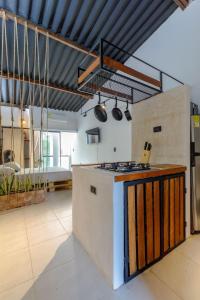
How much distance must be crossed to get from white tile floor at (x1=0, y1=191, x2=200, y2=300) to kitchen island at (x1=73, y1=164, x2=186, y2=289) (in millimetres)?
88

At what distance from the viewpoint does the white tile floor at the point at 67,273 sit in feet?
4.08

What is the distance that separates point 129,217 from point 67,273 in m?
Result: 0.80

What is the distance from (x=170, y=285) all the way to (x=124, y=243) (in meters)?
0.53

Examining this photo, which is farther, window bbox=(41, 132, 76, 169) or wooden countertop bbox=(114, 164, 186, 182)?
window bbox=(41, 132, 76, 169)

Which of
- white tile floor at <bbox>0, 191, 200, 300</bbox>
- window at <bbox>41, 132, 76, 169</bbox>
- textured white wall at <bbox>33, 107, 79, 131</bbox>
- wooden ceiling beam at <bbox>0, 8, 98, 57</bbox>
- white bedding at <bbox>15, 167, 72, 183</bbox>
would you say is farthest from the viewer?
window at <bbox>41, 132, 76, 169</bbox>

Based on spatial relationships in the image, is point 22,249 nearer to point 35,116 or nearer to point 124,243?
point 124,243

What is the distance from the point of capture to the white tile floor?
1242mm

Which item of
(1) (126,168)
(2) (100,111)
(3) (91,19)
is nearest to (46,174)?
(2) (100,111)

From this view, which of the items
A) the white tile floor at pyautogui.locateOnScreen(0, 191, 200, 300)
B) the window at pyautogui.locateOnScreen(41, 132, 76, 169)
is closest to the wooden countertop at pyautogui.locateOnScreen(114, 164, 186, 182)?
the white tile floor at pyautogui.locateOnScreen(0, 191, 200, 300)

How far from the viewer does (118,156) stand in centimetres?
398

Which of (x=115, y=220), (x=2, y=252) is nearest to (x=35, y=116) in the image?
(x=2, y=252)

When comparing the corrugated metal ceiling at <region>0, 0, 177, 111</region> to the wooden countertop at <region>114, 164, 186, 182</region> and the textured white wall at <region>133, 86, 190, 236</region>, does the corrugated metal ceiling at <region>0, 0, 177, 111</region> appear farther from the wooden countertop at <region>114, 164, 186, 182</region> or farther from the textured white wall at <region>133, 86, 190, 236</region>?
the wooden countertop at <region>114, 164, 186, 182</region>

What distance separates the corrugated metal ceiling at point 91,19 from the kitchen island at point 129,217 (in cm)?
254

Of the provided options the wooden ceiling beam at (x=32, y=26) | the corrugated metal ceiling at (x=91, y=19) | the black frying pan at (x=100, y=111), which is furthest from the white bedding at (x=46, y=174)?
the wooden ceiling beam at (x=32, y=26)
